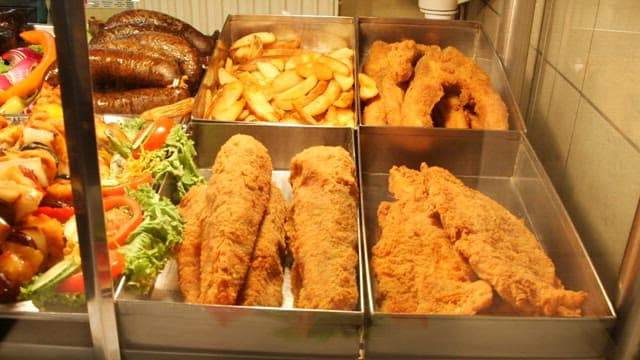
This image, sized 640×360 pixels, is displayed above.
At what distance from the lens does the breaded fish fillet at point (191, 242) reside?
55.0 inches

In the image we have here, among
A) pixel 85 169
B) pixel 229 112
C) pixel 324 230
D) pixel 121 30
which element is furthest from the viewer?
pixel 121 30

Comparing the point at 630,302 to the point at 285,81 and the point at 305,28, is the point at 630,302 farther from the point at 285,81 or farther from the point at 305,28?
the point at 305,28

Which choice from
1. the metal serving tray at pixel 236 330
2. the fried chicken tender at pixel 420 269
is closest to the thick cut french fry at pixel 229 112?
the fried chicken tender at pixel 420 269

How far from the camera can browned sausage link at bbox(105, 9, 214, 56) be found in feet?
8.79

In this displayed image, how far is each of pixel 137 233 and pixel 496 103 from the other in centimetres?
117

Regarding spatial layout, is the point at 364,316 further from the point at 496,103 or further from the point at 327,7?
the point at 327,7

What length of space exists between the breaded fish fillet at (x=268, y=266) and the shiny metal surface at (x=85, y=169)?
0.26 metres

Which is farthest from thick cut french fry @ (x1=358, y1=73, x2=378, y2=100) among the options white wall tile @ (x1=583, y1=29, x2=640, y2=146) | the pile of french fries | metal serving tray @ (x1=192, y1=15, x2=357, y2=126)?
white wall tile @ (x1=583, y1=29, x2=640, y2=146)

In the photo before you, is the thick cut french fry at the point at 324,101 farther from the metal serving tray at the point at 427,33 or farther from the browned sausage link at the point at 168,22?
the browned sausage link at the point at 168,22

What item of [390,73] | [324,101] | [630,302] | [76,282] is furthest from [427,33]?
[76,282]

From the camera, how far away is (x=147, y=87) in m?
2.38

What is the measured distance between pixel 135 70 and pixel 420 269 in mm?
1368

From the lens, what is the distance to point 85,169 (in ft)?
3.45

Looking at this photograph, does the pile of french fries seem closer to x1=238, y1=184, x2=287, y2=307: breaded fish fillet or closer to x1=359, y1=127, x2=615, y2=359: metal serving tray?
x1=359, y1=127, x2=615, y2=359: metal serving tray
